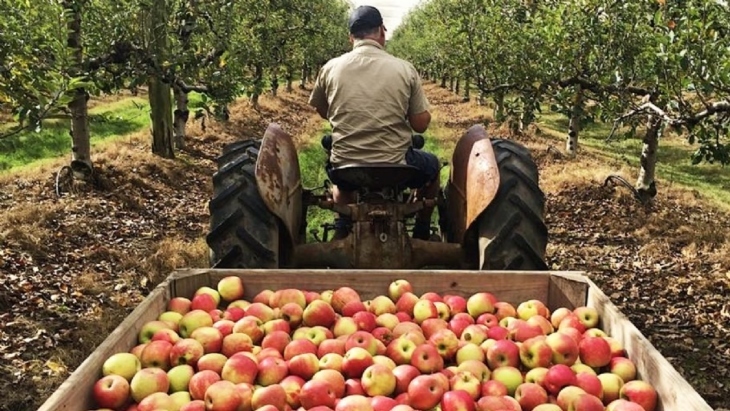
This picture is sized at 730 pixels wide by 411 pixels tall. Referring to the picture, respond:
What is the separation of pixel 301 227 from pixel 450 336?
2.95 meters

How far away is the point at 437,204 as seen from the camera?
5207 millimetres

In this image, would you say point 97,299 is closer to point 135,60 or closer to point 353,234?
point 353,234

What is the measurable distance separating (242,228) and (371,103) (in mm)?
1367

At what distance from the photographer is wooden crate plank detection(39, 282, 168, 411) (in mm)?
2170

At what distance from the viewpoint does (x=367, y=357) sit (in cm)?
272

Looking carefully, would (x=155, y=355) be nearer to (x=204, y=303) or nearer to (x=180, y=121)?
(x=204, y=303)

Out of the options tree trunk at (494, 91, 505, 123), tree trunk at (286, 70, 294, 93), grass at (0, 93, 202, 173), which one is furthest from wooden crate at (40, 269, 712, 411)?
tree trunk at (286, 70, 294, 93)

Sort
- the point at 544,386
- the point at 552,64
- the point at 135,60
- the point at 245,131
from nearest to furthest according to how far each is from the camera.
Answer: the point at 544,386, the point at 135,60, the point at 552,64, the point at 245,131

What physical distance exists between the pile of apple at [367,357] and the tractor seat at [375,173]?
1.36 meters

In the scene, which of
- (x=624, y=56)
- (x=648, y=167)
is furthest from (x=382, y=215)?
(x=648, y=167)

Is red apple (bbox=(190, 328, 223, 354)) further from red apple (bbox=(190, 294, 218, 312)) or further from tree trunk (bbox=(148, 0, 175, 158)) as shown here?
tree trunk (bbox=(148, 0, 175, 158))

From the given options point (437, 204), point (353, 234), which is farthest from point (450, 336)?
point (437, 204)

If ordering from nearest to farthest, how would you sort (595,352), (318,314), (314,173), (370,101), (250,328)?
(595,352)
(250,328)
(318,314)
(370,101)
(314,173)

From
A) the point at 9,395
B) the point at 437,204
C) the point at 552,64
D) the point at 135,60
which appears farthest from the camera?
the point at 552,64
